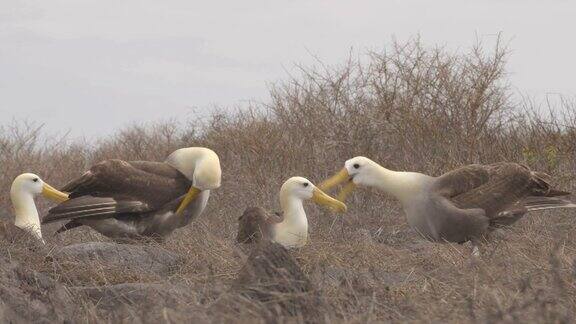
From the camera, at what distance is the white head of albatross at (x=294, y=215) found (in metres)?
7.27

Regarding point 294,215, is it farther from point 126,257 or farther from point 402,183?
point 126,257

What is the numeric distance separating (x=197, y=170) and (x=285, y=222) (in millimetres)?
1009

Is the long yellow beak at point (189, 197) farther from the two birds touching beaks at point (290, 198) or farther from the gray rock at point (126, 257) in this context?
the gray rock at point (126, 257)

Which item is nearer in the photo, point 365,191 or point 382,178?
point 382,178

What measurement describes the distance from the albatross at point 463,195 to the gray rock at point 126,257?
186 cm

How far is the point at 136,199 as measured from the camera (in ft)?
27.1

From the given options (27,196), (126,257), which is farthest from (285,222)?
(27,196)

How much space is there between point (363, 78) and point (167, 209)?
626 cm

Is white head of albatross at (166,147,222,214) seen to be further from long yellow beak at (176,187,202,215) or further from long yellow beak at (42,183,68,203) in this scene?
long yellow beak at (42,183,68,203)

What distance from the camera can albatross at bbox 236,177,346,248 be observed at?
23.9 ft

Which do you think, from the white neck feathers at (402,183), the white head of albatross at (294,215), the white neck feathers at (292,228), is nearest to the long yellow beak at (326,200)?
the white head of albatross at (294,215)

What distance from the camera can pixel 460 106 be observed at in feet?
43.0

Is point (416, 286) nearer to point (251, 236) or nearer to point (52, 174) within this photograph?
point (251, 236)

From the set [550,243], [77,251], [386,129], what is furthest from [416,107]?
[77,251]
